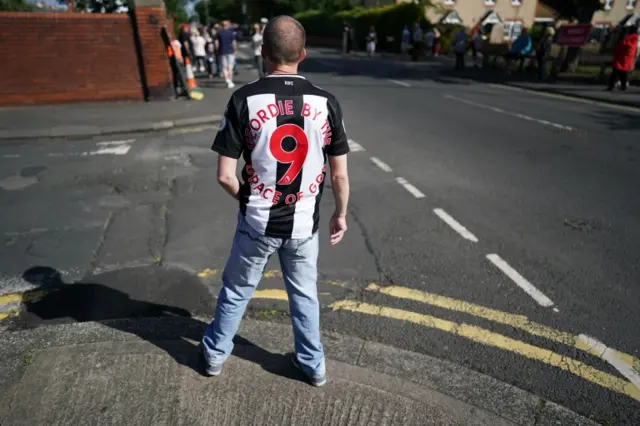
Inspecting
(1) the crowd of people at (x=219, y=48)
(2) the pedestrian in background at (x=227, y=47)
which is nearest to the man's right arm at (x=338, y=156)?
(1) the crowd of people at (x=219, y=48)

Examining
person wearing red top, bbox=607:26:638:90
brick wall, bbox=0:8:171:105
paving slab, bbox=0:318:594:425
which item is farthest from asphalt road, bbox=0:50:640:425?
person wearing red top, bbox=607:26:638:90

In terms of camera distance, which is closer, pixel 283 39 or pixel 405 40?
pixel 283 39

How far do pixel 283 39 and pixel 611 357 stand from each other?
2.92 m

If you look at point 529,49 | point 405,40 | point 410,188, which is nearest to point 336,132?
point 410,188

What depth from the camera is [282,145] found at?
2.08 meters

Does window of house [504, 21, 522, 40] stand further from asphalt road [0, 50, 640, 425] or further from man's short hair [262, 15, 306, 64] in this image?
man's short hair [262, 15, 306, 64]

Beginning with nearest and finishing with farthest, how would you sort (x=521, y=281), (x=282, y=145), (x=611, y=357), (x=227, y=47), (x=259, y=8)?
(x=282, y=145) → (x=611, y=357) → (x=521, y=281) → (x=227, y=47) → (x=259, y=8)

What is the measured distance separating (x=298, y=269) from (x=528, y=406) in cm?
155

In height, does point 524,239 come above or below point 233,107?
below

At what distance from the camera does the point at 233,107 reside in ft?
6.56

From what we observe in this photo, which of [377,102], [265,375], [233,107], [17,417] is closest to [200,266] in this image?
[265,375]

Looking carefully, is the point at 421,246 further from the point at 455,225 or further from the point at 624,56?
the point at 624,56

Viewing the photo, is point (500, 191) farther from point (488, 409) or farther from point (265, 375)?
point (265, 375)

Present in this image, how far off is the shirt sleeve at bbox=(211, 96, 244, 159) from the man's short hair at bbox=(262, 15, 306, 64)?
0.29 meters
